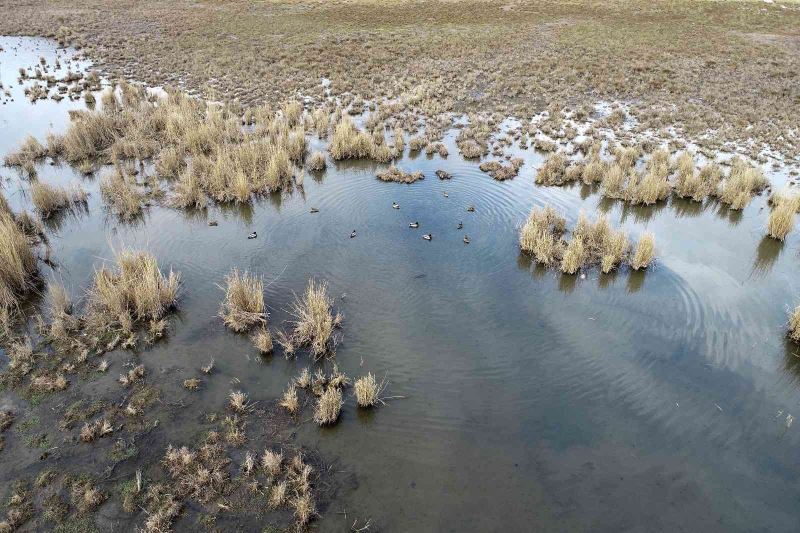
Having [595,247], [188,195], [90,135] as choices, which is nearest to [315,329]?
[595,247]

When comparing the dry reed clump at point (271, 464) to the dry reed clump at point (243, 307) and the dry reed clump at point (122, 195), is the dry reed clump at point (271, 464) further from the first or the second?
the dry reed clump at point (122, 195)

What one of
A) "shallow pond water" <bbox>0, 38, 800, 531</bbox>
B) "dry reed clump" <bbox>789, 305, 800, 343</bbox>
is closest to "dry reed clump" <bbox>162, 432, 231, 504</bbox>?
"shallow pond water" <bbox>0, 38, 800, 531</bbox>

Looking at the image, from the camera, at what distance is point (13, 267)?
1056 cm

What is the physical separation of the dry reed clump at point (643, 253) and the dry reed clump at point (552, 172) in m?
4.88

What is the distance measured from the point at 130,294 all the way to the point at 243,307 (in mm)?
2290

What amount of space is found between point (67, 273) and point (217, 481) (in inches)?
300

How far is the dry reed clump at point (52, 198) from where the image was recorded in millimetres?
13930

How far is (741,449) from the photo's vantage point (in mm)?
7832

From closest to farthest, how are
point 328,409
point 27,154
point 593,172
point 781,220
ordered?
point 328,409 → point 781,220 → point 593,172 → point 27,154

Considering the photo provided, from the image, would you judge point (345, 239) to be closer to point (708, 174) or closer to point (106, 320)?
point (106, 320)

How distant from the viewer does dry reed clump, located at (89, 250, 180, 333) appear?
9672 millimetres

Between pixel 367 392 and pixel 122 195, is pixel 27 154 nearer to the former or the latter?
pixel 122 195

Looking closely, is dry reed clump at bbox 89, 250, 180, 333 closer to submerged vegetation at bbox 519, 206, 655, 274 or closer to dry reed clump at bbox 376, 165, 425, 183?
dry reed clump at bbox 376, 165, 425, 183

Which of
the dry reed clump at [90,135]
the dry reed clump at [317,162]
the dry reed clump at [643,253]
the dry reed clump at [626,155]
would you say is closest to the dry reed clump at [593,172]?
the dry reed clump at [626,155]
